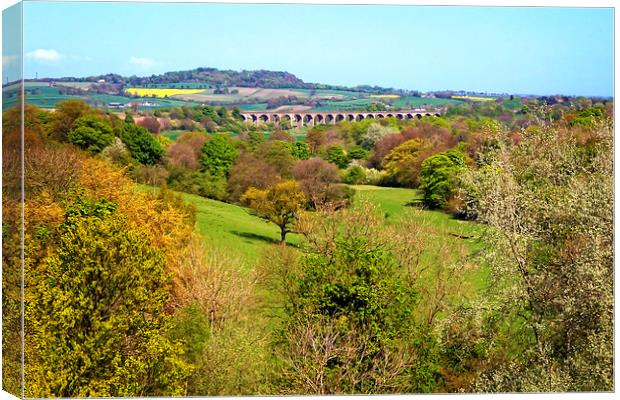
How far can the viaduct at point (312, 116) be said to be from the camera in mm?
13734

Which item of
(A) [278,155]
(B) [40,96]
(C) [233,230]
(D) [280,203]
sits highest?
(B) [40,96]

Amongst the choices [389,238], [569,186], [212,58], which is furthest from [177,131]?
[569,186]

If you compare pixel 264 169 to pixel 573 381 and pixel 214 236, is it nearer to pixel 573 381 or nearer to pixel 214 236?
pixel 214 236

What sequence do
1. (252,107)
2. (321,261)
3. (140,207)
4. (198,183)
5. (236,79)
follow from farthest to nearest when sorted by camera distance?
(198,183) < (252,107) < (140,207) < (236,79) < (321,261)

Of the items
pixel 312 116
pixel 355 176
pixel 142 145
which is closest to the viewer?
pixel 312 116

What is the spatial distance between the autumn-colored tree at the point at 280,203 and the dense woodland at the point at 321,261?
0.03m

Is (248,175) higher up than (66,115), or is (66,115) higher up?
→ (66,115)

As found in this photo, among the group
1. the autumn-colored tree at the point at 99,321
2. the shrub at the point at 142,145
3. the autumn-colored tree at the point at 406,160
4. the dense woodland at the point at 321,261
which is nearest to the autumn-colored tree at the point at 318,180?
the dense woodland at the point at 321,261

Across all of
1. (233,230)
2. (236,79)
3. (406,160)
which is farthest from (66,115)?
(406,160)

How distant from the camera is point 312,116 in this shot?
13.8 meters

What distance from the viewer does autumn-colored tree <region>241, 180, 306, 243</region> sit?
1366 cm

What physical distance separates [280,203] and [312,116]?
46.4 inches

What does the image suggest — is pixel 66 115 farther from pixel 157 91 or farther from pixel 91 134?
pixel 157 91

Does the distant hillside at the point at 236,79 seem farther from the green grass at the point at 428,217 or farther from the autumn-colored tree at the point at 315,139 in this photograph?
the green grass at the point at 428,217
